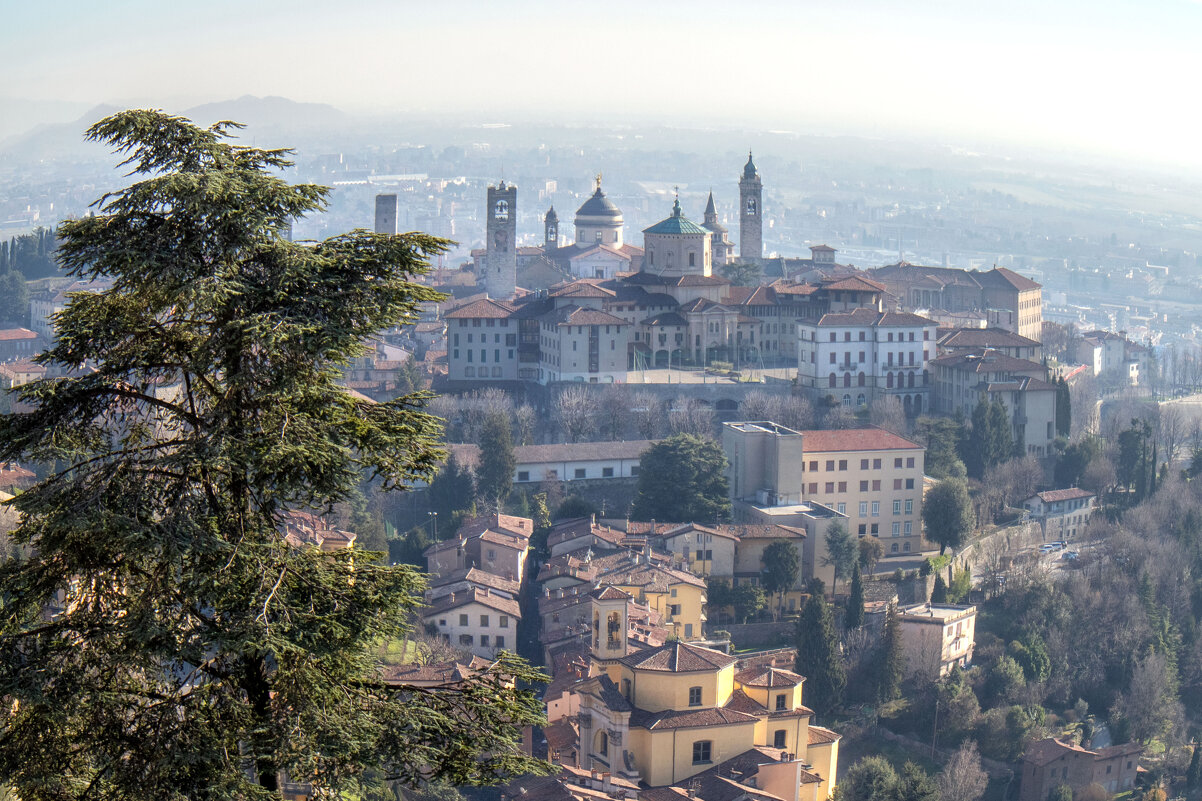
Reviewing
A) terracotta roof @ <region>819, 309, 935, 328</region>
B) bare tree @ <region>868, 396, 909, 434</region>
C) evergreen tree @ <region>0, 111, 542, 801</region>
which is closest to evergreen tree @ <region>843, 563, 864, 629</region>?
bare tree @ <region>868, 396, 909, 434</region>

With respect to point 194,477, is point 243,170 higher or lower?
higher

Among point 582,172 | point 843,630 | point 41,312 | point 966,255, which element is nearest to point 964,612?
point 843,630

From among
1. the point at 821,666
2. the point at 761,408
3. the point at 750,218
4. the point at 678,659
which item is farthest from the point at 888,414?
the point at 750,218

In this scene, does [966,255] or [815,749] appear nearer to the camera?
[815,749]

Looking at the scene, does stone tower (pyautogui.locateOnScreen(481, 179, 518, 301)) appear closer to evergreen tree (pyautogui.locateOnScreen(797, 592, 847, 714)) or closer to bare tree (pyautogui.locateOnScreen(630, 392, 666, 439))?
bare tree (pyautogui.locateOnScreen(630, 392, 666, 439))

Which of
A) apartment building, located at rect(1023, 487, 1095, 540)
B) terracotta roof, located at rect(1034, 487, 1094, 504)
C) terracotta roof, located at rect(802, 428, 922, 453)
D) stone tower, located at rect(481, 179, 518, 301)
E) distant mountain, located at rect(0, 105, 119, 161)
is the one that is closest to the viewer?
terracotta roof, located at rect(802, 428, 922, 453)

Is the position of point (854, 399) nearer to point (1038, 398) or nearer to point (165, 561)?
point (1038, 398)

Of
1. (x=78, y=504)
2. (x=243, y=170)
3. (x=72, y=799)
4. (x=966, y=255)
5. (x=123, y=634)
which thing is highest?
(x=243, y=170)

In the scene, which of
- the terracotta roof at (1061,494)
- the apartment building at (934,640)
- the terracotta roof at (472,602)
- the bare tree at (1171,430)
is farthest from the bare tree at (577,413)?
the bare tree at (1171,430)
